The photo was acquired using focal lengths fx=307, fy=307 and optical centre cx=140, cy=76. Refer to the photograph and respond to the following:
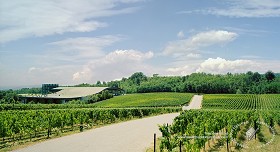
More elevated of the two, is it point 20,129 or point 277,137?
point 20,129

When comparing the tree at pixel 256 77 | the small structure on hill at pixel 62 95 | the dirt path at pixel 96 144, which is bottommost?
the dirt path at pixel 96 144

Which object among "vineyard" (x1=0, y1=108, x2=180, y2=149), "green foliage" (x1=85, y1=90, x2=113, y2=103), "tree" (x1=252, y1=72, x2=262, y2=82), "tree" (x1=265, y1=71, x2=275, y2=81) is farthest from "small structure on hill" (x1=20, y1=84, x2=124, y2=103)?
"tree" (x1=265, y1=71, x2=275, y2=81)

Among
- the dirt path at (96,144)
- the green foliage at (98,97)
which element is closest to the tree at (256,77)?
the green foliage at (98,97)

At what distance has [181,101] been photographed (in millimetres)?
101188

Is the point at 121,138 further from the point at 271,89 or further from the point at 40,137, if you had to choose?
the point at 271,89

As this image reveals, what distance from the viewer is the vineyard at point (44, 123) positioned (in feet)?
87.1

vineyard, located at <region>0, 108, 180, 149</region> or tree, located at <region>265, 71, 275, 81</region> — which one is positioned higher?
tree, located at <region>265, 71, 275, 81</region>

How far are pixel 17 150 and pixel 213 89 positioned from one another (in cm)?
12903

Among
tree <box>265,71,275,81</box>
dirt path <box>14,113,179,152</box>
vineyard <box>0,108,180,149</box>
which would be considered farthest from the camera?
A: tree <box>265,71,275,81</box>

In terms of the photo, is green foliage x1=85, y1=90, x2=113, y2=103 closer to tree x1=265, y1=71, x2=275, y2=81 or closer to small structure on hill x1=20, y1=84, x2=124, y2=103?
small structure on hill x1=20, y1=84, x2=124, y2=103

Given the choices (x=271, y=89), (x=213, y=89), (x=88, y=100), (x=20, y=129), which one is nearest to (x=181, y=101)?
(x=88, y=100)

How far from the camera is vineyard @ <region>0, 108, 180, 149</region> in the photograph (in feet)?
87.1

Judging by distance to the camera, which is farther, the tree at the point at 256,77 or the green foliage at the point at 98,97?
the tree at the point at 256,77

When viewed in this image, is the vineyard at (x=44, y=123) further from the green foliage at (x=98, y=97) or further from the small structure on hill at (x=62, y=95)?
the small structure on hill at (x=62, y=95)
